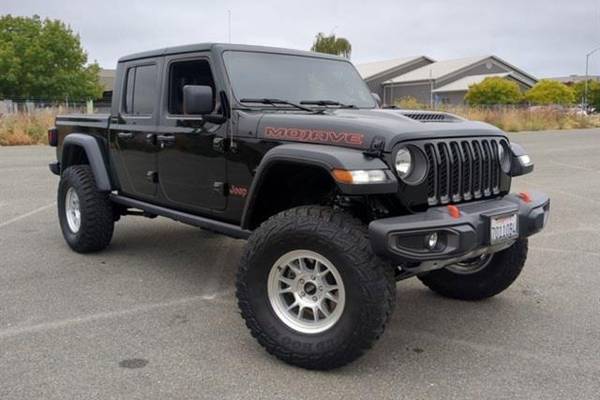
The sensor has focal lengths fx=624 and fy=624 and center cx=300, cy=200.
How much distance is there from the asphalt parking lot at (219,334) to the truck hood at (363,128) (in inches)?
51.7

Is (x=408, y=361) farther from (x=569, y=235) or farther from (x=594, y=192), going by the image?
(x=594, y=192)

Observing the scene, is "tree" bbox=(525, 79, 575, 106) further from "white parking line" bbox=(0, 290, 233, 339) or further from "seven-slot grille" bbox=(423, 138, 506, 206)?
"white parking line" bbox=(0, 290, 233, 339)

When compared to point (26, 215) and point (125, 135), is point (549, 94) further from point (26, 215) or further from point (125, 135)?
point (125, 135)

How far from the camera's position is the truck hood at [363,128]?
3.54m

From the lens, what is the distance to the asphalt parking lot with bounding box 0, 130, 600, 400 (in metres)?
3.37

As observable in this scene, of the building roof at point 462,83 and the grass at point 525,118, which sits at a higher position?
the building roof at point 462,83

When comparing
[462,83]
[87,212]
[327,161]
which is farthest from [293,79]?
[462,83]

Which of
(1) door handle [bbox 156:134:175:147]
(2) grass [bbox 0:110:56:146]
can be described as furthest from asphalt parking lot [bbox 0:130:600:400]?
(2) grass [bbox 0:110:56:146]

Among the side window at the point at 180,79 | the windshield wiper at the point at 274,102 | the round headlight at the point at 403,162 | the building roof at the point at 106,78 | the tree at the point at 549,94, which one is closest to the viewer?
the round headlight at the point at 403,162

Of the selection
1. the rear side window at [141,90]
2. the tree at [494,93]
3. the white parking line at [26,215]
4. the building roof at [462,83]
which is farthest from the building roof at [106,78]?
the rear side window at [141,90]

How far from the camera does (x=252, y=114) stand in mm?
4230

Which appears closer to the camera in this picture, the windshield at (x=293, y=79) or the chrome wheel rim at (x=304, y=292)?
the chrome wheel rim at (x=304, y=292)

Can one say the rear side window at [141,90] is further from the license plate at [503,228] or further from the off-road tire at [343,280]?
the license plate at [503,228]

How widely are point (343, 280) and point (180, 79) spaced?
7.99ft
